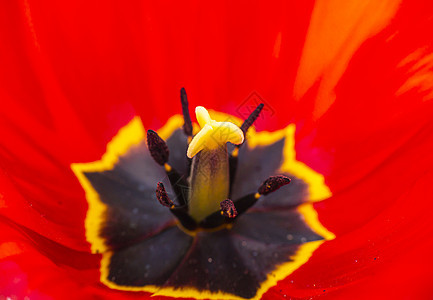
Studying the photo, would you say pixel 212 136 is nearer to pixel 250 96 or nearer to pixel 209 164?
pixel 209 164

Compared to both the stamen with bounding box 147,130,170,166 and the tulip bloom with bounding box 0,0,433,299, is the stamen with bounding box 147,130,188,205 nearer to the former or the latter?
the stamen with bounding box 147,130,170,166

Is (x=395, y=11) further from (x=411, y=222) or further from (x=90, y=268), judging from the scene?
(x=90, y=268)

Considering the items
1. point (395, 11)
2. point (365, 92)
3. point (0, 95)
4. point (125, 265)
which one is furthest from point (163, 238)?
point (395, 11)

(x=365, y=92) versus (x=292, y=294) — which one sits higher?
(x=365, y=92)

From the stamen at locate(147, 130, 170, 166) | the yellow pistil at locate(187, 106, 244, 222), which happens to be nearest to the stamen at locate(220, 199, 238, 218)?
the yellow pistil at locate(187, 106, 244, 222)

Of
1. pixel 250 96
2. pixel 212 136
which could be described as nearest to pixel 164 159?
pixel 212 136

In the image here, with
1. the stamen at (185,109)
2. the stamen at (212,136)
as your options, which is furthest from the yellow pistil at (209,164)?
the stamen at (185,109)

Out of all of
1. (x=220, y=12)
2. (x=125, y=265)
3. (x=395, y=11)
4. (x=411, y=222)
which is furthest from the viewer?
(x=220, y=12)
